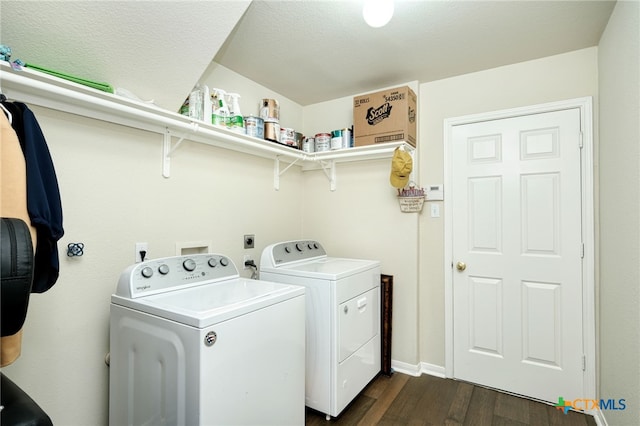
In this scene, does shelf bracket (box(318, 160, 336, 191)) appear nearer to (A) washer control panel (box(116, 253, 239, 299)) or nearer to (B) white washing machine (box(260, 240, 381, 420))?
(B) white washing machine (box(260, 240, 381, 420))

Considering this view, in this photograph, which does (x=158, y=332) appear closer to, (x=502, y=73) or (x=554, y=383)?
(x=554, y=383)

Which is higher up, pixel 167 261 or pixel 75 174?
pixel 75 174

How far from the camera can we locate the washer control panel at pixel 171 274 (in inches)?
57.9

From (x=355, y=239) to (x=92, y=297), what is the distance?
1.89m

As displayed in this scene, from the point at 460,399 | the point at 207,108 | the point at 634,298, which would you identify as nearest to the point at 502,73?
the point at 634,298

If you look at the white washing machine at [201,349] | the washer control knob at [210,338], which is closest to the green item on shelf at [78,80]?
the white washing machine at [201,349]

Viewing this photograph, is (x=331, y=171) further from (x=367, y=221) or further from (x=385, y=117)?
(x=385, y=117)

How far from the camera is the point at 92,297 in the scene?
1.61m

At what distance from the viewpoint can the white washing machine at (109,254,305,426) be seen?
121cm

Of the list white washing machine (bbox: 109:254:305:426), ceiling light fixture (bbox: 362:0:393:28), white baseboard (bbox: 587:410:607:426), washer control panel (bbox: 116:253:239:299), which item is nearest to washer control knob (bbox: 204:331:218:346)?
white washing machine (bbox: 109:254:305:426)

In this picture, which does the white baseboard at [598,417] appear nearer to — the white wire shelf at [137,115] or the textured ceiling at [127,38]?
the white wire shelf at [137,115]

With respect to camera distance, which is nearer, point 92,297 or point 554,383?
point 92,297

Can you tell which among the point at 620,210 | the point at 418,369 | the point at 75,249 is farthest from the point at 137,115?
the point at 418,369

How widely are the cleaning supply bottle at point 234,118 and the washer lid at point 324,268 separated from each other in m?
0.95
